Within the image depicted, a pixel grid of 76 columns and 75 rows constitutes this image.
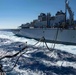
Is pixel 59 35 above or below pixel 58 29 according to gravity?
below

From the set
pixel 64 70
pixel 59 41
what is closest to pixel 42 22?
pixel 59 41

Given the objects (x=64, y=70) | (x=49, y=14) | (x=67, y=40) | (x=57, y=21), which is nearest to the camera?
(x=64, y=70)

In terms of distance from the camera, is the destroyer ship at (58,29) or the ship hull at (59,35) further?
the destroyer ship at (58,29)

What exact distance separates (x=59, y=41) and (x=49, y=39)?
4.70 meters

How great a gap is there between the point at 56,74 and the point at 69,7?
110ft

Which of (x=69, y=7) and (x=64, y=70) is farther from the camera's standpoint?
(x=69, y=7)

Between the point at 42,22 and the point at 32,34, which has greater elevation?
the point at 42,22

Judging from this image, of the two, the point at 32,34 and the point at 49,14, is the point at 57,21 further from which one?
the point at 32,34

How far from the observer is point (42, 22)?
186 feet

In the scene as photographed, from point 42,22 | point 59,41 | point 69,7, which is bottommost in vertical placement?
point 59,41

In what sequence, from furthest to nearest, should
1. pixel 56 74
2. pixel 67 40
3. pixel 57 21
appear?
pixel 57 21 < pixel 67 40 < pixel 56 74

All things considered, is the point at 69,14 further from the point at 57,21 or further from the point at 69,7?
the point at 57,21

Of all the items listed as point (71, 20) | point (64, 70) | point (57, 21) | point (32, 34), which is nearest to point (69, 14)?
point (71, 20)

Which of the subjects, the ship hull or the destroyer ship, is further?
the destroyer ship
